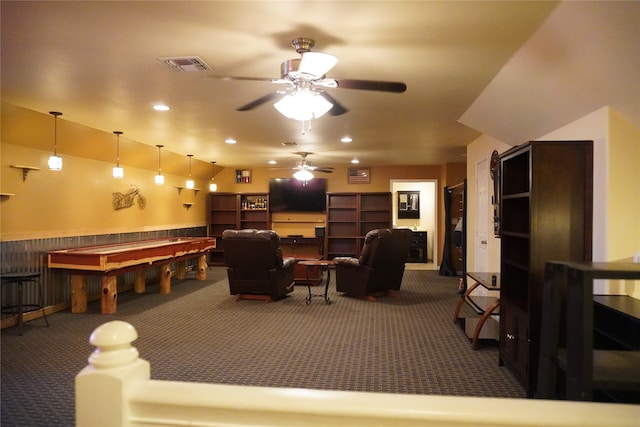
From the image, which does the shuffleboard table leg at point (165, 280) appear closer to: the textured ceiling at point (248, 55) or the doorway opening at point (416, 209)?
the textured ceiling at point (248, 55)

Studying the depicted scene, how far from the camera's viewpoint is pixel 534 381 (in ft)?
9.34

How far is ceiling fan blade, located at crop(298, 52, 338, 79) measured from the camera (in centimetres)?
226

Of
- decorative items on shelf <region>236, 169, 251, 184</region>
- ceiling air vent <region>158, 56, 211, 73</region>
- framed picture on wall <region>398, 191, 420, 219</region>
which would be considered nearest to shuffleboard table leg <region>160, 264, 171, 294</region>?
decorative items on shelf <region>236, 169, 251, 184</region>

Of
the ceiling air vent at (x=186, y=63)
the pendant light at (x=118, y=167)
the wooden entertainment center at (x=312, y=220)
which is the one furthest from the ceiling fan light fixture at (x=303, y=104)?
the wooden entertainment center at (x=312, y=220)

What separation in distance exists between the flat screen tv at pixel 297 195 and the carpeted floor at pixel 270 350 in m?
4.21

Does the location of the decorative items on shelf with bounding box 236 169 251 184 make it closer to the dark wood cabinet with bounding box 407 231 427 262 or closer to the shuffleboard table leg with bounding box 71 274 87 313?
the dark wood cabinet with bounding box 407 231 427 262

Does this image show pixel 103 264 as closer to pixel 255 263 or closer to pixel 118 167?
pixel 118 167

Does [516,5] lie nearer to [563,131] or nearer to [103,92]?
[563,131]

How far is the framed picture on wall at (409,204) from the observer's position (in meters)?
11.3

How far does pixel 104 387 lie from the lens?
2.63 ft

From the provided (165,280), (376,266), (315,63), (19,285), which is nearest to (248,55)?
(315,63)

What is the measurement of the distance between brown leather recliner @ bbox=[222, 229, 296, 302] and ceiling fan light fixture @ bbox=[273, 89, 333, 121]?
10.3ft

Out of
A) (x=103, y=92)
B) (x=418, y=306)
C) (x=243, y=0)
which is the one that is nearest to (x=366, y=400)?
(x=243, y=0)

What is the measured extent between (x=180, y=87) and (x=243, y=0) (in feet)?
5.72
